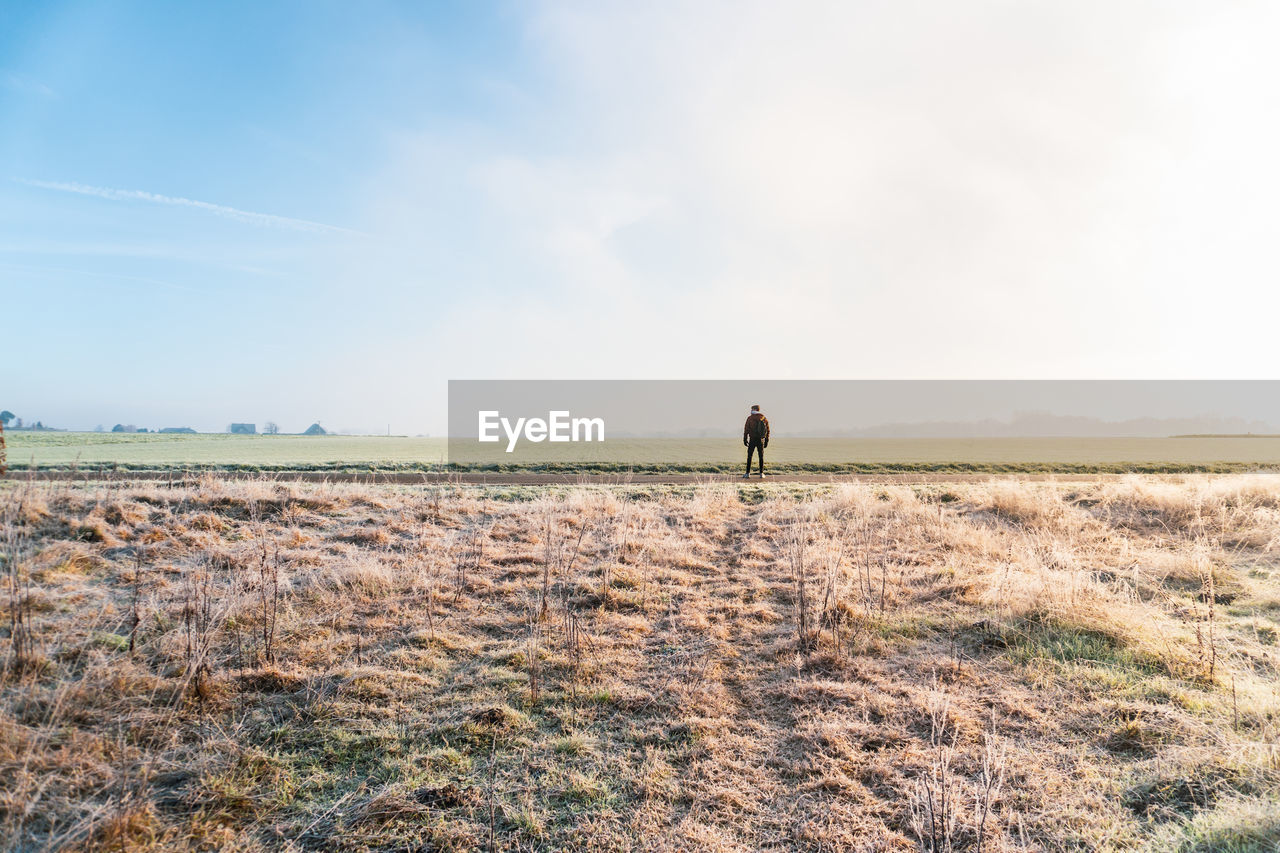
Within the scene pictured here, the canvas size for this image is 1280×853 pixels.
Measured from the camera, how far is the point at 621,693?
642 centimetres

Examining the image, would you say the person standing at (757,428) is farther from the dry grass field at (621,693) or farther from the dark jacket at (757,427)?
the dry grass field at (621,693)

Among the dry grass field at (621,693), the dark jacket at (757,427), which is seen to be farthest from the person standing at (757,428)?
the dry grass field at (621,693)

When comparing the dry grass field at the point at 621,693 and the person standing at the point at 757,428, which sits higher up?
the person standing at the point at 757,428

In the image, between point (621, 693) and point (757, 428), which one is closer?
point (621, 693)

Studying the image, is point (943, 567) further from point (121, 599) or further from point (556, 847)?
A: point (121, 599)

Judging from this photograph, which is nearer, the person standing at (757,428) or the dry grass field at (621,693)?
the dry grass field at (621,693)

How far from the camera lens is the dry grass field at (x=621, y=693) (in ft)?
14.4

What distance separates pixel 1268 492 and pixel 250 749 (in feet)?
70.8

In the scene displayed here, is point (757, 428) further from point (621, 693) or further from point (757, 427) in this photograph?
point (621, 693)

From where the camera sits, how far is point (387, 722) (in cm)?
576

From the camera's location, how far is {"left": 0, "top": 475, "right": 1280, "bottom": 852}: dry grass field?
4.38 meters

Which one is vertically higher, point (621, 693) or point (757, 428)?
point (757, 428)

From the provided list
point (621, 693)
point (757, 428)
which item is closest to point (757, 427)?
point (757, 428)

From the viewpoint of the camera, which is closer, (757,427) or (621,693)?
(621,693)
